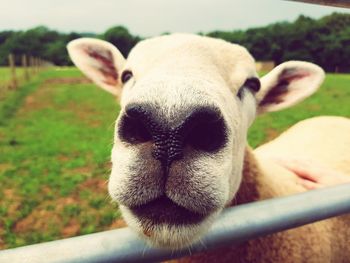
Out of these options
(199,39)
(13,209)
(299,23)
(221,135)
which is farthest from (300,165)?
(299,23)

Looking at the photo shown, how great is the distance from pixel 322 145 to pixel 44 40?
54.0 m

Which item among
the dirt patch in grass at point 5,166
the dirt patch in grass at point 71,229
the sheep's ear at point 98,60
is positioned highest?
the sheep's ear at point 98,60

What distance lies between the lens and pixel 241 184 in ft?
6.82

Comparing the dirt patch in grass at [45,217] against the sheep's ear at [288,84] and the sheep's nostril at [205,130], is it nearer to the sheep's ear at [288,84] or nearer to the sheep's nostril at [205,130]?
the sheep's ear at [288,84]

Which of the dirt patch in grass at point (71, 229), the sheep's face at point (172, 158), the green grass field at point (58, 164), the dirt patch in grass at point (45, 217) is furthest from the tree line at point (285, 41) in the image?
the sheep's face at point (172, 158)

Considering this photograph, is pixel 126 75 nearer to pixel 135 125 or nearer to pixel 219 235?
pixel 135 125

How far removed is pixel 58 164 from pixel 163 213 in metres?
5.39

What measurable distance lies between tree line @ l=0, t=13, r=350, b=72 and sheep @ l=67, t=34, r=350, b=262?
26539 millimetres

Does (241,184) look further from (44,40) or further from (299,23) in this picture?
(44,40)

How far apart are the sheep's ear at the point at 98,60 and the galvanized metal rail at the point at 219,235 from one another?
1679 mm

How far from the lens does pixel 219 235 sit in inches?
38.2

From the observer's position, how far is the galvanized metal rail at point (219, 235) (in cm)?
79

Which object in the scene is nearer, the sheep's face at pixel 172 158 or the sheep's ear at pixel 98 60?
the sheep's face at pixel 172 158

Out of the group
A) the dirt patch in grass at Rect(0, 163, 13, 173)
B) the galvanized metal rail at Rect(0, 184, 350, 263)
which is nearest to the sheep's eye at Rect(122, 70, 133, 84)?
the galvanized metal rail at Rect(0, 184, 350, 263)
